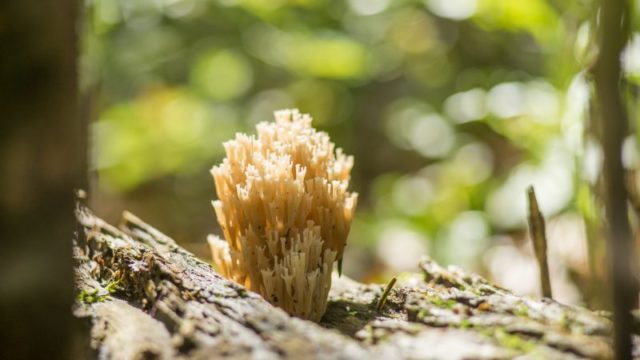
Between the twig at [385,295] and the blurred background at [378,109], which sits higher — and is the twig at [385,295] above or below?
below

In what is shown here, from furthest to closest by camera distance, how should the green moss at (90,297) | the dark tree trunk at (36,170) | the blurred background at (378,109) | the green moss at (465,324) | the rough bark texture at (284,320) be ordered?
1. the blurred background at (378,109)
2. the green moss at (90,297)
3. the green moss at (465,324)
4. the rough bark texture at (284,320)
5. the dark tree trunk at (36,170)

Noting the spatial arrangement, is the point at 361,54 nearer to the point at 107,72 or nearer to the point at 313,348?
the point at 107,72

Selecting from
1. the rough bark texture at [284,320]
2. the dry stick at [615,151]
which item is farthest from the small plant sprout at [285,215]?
the dry stick at [615,151]

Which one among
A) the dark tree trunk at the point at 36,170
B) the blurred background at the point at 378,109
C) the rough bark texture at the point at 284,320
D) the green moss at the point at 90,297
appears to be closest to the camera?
the dark tree trunk at the point at 36,170

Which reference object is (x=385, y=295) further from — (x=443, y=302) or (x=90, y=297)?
(x=90, y=297)

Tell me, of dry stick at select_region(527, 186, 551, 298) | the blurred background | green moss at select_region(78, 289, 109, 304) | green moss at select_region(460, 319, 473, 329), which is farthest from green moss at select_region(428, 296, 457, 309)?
the blurred background

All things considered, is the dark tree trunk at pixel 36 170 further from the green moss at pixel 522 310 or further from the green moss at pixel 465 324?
the green moss at pixel 522 310

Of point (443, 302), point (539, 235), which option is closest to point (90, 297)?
point (443, 302)
